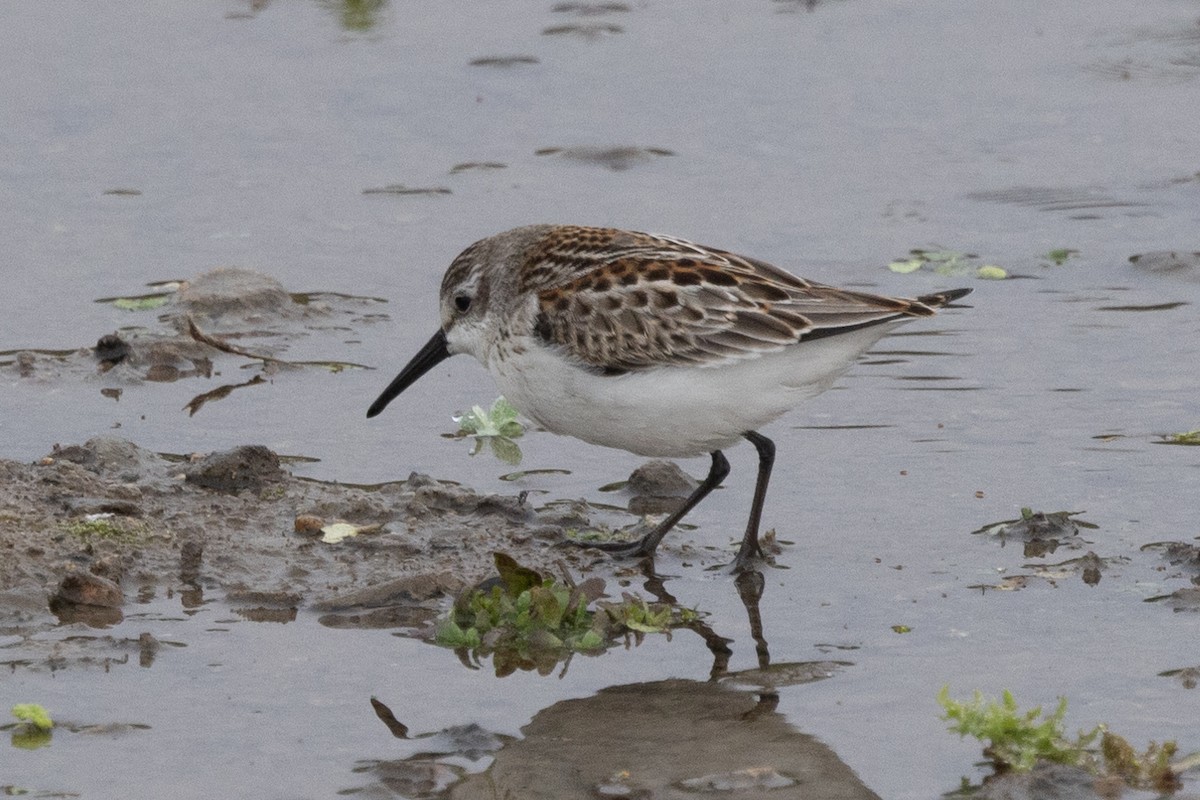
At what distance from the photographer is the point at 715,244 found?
419 inches

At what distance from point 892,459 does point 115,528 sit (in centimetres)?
336

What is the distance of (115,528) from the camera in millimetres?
7215

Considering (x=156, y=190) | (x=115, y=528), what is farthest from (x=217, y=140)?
(x=115, y=528)

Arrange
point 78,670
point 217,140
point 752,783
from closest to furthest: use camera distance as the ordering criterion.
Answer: point 752,783 < point 78,670 < point 217,140

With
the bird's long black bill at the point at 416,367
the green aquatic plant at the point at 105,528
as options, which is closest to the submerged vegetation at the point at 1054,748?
the green aquatic plant at the point at 105,528

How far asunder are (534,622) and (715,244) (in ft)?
14.9

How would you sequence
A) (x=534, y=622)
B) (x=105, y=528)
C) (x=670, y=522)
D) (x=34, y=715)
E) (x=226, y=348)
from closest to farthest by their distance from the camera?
(x=34, y=715) → (x=534, y=622) → (x=105, y=528) → (x=670, y=522) → (x=226, y=348)

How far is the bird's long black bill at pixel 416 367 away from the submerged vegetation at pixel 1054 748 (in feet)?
11.6

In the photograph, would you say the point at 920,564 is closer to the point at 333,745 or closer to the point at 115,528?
the point at 333,745

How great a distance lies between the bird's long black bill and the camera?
8.44m

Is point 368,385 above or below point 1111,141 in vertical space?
below

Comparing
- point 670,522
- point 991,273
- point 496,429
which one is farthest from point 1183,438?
point 496,429

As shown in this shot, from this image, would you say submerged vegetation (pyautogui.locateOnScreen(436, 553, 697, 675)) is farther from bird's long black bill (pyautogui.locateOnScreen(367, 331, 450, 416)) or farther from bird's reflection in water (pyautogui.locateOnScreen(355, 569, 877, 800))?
bird's long black bill (pyautogui.locateOnScreen(367, 331, 450, 416))

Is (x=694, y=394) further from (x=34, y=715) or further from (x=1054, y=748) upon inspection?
(x=34, y=715)
